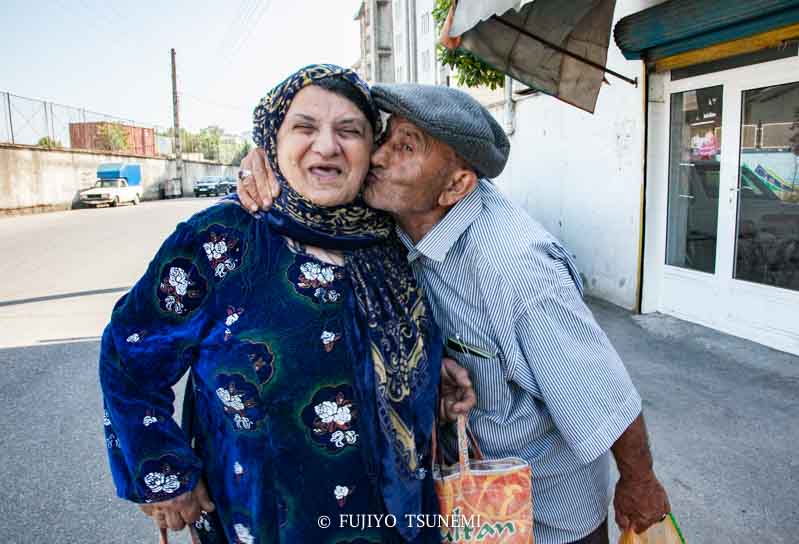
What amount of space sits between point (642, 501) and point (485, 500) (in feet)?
1.67

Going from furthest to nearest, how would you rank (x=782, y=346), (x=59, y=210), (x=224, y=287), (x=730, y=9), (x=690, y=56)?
(x=59, y=210) < (x=690, y=56) < (x=782, y=346) < (x=730, y=9) < (x=224, y=287)

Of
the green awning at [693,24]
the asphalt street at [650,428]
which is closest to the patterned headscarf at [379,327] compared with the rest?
the asphalt street at [650,428]

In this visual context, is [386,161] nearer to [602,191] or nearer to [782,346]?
[782,346]

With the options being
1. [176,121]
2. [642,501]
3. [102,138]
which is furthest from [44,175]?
→ [642,501]

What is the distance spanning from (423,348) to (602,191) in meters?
5.99

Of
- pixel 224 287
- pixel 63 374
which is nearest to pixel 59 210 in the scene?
pixel 63 374

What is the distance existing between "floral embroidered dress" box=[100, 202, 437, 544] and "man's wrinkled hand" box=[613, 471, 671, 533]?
593mm

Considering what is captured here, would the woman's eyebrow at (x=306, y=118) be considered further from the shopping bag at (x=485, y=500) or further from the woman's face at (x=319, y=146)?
the shopping bag at (x=485, y=500)

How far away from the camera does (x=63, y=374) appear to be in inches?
207

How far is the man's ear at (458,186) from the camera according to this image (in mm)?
1672

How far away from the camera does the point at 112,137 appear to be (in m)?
34.0

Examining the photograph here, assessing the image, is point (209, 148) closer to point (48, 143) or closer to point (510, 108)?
point (48, 143)

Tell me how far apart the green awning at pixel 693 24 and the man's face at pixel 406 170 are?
3.87 meters

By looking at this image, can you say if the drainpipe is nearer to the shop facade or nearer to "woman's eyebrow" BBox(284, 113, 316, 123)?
the shop facade
